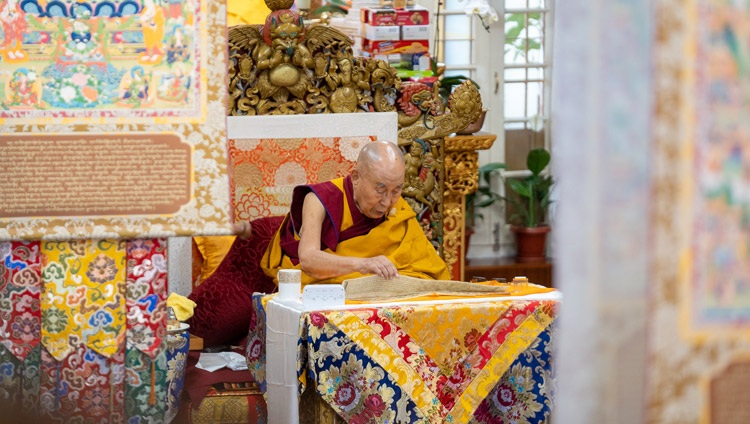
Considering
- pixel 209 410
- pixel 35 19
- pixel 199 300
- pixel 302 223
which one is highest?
pixel 35 19

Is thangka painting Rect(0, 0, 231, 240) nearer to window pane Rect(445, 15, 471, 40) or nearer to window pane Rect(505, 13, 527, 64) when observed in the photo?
window pane Rect(445, 15, 471, 40)

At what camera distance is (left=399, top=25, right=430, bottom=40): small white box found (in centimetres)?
509

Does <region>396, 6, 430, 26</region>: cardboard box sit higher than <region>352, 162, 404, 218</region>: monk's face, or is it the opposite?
<region>396, 6, 430, 26</region>: cardboard box

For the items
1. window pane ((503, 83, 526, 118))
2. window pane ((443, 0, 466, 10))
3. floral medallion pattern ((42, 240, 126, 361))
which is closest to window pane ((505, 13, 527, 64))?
window pane ((503, 83, 526, 118))

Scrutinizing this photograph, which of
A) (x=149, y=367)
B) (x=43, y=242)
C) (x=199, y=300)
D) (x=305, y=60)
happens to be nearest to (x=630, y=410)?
(x=149, y=367)

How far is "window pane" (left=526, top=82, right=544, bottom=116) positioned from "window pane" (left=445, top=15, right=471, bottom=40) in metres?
0.55

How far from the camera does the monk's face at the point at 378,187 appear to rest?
13.0ft

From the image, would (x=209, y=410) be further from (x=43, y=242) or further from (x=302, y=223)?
(x=43, y=242)

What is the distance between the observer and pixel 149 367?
96.4 inches

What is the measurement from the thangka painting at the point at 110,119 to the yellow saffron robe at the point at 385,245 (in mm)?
1544

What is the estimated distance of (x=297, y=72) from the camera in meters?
4.68

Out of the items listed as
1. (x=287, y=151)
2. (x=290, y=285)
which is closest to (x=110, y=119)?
(x=290, y=285)

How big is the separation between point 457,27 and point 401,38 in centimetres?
211

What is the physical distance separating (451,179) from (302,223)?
45.3 inches
